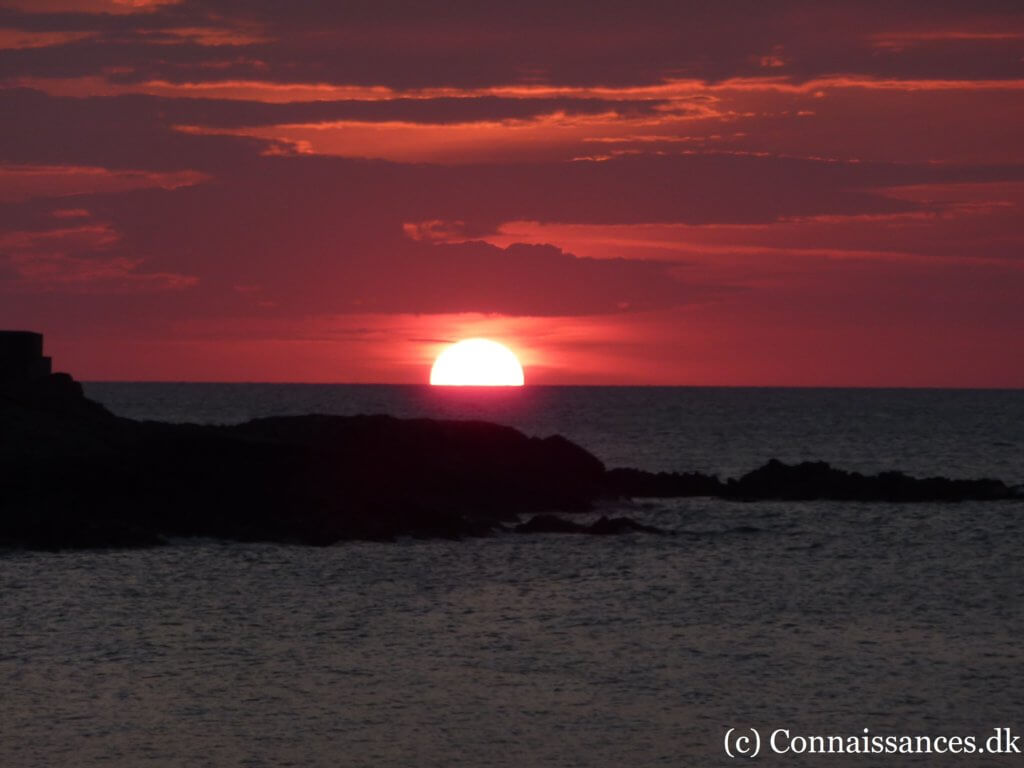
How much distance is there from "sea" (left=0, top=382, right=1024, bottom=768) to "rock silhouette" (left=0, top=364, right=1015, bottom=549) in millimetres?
1907

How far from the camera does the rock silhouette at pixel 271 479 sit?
48.8 meters

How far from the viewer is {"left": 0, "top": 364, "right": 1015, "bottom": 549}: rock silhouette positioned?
4881 cm

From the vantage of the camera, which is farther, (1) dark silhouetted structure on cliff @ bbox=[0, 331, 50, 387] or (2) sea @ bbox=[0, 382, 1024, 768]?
(1) dark silhouetted structure on cliff @ bbox=[0, 331, 50, 387]

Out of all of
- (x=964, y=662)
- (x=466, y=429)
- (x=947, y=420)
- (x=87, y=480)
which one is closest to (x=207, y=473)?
(x=87, y=480)

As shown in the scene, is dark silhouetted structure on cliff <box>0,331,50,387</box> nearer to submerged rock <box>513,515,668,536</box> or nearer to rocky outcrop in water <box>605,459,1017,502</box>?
submerged rock <box>513,515,668,536</box>

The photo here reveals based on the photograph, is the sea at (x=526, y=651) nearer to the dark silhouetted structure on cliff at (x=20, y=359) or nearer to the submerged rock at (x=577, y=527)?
the submerged rock at (x=577, y=527)

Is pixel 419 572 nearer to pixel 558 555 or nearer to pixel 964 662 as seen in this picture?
pixel 558 555

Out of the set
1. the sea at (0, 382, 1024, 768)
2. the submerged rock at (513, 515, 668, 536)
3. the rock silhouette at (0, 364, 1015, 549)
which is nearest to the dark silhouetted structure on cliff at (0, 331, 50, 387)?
the rock silhouette at (0, 364, 1015, 549)

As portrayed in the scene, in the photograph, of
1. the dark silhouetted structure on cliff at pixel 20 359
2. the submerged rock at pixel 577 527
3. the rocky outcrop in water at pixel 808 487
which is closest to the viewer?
the submerged rock at pixel 577 527

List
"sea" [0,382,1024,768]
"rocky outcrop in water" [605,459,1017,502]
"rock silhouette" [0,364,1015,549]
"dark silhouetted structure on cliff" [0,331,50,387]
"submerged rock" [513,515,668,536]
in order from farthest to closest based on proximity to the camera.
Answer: "rocky outcrop in water" [605,459,1017,502] < "dark silhouetted structure on cliff" [0,331,50,387] < "submerged rock" [513,515,668,536] < "rock silhouette" [0,364,1015,549] < "sea" [0,382,1024,768]

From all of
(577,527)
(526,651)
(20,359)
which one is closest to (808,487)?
(577,527)

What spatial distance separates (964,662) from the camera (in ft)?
102

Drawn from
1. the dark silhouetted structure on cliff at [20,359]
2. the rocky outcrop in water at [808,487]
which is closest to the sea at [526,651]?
the rocky outcrop in water at [808,487]

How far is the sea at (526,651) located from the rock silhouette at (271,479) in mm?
1907
